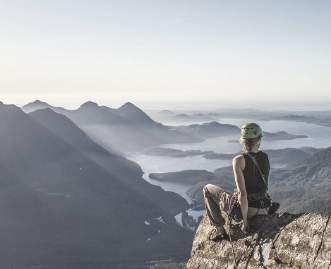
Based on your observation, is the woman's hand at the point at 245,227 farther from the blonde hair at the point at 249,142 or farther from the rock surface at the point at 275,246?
the blonde hair at the point at 249,142

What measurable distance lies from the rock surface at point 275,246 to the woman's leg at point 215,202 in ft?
2.71

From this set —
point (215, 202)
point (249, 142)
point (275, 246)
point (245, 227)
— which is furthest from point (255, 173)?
point (275, 246)

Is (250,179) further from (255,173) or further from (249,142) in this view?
(249,142)

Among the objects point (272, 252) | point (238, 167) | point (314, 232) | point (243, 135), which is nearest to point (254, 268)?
point (272, 252)

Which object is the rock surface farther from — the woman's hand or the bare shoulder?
the bare shoulder

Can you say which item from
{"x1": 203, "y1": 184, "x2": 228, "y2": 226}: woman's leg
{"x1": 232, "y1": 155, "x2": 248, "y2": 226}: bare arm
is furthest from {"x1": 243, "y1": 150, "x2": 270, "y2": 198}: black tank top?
{"x1": 203, "y1": 184, "x2": 228, "y2": 226}: woman's leg

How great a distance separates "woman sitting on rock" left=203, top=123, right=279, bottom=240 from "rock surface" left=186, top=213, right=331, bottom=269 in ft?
1.51

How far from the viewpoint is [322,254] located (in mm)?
14133

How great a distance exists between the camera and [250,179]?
58.9ft

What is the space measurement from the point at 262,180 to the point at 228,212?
5.76ft

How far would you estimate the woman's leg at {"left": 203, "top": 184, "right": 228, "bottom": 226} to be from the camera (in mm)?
19070

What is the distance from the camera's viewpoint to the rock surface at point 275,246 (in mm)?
14539

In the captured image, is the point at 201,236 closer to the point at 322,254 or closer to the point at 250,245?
the point at 250,245

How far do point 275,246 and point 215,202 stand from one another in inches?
166
